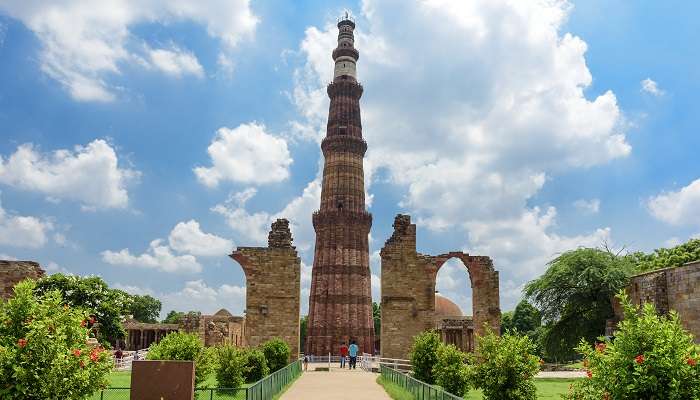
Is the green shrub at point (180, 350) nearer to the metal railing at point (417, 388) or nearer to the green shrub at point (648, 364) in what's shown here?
the metal railing at point (417, 388)

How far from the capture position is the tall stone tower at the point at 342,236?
37.0m

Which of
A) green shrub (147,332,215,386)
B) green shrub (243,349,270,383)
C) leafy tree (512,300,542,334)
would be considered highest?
leafy tree (512,300,542,334)

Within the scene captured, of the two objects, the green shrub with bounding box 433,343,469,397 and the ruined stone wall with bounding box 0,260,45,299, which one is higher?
the ruined stone wall with bounding box 0,260,45,299

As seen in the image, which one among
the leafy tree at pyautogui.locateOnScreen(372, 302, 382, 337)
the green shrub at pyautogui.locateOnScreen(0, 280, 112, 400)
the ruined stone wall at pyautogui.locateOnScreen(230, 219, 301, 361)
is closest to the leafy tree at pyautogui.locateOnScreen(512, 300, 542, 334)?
the leafy tree at pyautogui.locateOnScreen(372, 302, 382, 337)

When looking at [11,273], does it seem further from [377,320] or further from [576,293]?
[377,320]

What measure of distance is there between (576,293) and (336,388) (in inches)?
456

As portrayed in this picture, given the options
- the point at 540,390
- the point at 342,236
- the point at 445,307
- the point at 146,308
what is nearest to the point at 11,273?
the point at 540,390

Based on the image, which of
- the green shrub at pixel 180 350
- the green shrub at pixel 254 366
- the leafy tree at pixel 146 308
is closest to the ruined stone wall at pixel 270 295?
the green shrub at pixel 254 366

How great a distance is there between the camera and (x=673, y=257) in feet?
87.1

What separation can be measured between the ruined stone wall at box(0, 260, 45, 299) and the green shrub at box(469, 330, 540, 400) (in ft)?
50.4

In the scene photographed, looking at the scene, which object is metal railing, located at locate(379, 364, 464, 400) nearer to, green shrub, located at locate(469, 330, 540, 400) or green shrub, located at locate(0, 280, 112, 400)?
green shrub, located at locate(469, 330, 540, 400)

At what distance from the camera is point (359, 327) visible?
3712 centimetres

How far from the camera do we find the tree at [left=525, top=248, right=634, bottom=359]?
21688 mm

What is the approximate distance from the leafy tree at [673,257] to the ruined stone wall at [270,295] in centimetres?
1527
